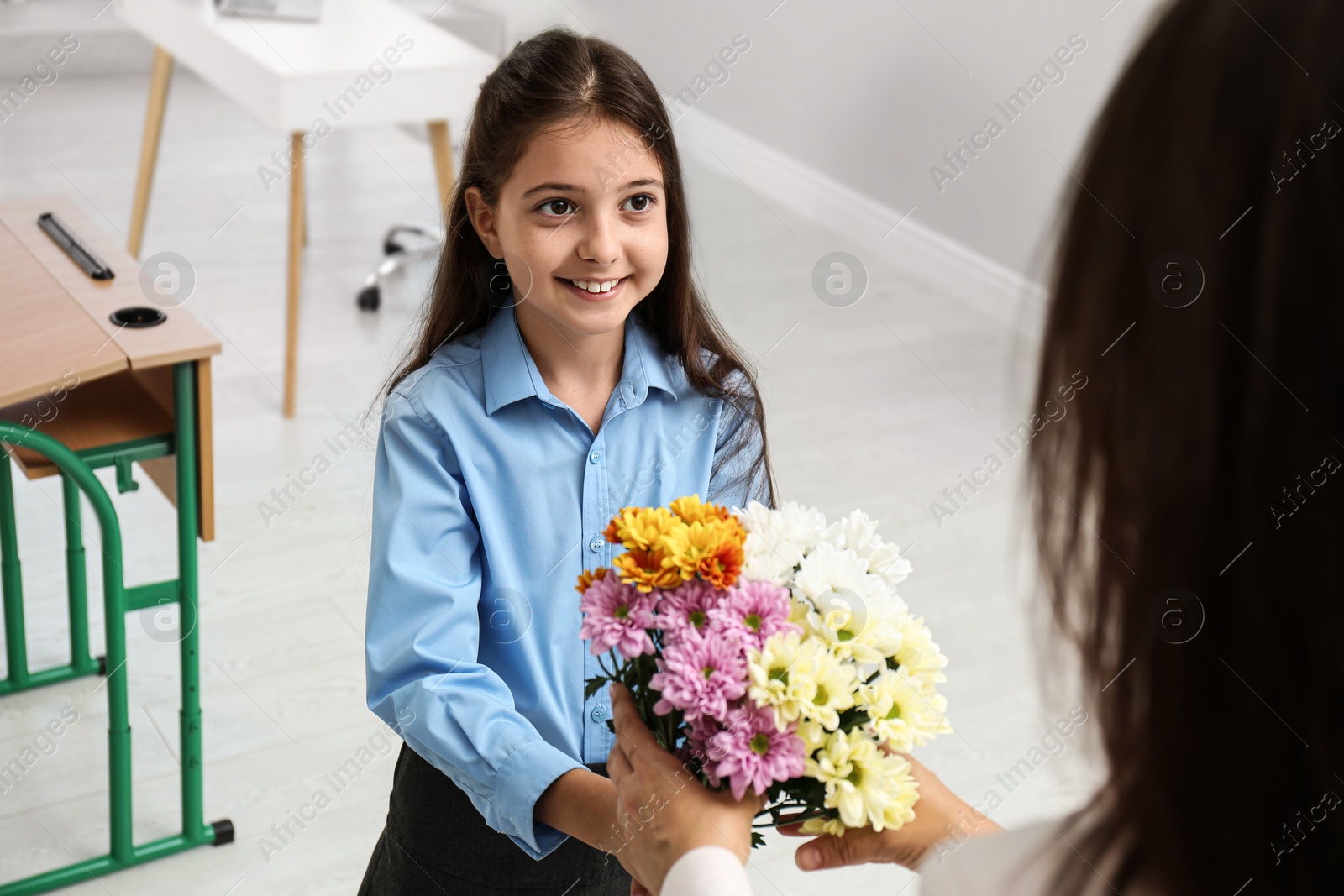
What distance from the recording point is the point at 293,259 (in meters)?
3.38

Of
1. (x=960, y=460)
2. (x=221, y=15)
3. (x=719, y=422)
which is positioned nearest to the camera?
(x=719, y=422)

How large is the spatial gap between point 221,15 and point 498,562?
3.03 m

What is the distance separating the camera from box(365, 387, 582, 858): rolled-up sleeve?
1.11 meters

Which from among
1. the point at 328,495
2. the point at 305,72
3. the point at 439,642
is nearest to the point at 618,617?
the point at 439,642

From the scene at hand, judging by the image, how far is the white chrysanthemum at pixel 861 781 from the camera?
35.3 inches

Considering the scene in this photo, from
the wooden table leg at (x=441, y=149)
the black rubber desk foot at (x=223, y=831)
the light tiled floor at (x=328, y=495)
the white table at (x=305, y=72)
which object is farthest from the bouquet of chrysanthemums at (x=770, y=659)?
the wooden table leg at (x=441, y=149)

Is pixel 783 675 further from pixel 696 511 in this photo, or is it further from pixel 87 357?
pixel 87 357

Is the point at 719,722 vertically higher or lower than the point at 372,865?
higher

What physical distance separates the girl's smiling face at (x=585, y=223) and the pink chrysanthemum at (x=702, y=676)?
453mm

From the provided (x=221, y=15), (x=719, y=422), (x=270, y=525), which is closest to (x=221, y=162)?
(x=221, y=15)

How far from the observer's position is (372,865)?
1.39m

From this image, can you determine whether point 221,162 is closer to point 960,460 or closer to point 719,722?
point 960,460

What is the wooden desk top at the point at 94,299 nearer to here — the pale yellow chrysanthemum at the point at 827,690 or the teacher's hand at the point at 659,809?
the teacher's hand at the point at 659,809

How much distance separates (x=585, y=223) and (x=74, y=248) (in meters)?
1.30
